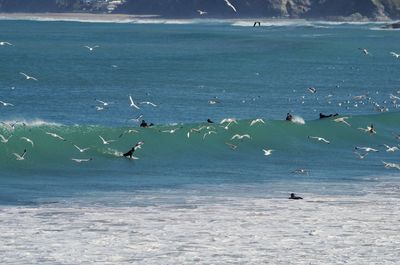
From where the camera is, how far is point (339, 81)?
84.7 meters

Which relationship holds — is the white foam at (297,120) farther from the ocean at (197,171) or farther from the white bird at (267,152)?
the white bird at (267,152)

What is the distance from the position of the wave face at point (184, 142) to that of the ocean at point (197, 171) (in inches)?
3.4

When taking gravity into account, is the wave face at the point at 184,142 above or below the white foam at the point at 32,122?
above

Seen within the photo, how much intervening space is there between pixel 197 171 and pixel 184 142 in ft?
22.4

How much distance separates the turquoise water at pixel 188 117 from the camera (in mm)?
36938

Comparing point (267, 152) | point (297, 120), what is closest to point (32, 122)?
point (297, 120)

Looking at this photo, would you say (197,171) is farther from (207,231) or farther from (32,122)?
(32,122)

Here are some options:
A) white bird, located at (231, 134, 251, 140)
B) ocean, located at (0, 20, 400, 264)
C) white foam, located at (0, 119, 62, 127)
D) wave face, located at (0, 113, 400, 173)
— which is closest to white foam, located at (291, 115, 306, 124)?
wave face, located at (0, 113, 400, 173)

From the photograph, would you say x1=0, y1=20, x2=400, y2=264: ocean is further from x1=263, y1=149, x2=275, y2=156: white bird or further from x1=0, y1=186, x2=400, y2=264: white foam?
x1=263, y1=149, x2=275, y2=156: white bird

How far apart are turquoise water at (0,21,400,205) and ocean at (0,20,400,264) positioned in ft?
0.34

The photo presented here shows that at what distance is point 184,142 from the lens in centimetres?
4550

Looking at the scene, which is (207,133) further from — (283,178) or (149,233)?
(149,233)

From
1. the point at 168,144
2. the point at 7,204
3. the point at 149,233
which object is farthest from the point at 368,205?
the point at 168,144

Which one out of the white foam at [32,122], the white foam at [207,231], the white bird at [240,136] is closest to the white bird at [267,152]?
the white bird at [240,136]
